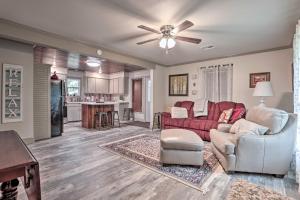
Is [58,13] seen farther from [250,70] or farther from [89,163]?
[250,70]

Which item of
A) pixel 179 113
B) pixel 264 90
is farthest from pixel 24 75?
pixel 264 90

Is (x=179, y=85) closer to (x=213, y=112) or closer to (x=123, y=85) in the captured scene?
(x=213, y=112)

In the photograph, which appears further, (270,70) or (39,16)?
(270,70)

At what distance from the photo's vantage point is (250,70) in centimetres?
473

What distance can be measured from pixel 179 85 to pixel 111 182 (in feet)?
15.7

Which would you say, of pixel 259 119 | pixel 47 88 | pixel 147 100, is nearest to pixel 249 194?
pixel 259 119

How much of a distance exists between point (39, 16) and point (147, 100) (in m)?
5.45

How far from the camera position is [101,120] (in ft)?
20.0

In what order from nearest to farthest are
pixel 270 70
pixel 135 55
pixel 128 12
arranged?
pixel 128 12, pixel 270 70, pixel 135 55

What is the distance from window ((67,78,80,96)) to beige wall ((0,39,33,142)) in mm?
3810

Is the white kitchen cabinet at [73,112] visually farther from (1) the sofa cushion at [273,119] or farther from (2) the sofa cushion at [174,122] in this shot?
(1) the sofa cushion at [273,119]

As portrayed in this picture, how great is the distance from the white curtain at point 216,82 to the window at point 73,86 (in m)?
5.69

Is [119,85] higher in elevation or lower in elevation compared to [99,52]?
lower

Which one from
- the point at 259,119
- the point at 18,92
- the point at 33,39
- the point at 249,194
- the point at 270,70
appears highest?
the point at 33,39
